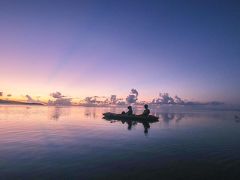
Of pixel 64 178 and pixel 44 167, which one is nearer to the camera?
pixel 64 178

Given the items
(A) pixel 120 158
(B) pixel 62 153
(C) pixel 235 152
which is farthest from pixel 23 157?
(C) pixel 235 152

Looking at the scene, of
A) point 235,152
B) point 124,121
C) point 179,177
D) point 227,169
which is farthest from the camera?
point 124,121

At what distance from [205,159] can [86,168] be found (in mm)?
11737

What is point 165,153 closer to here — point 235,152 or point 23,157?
point 235,152

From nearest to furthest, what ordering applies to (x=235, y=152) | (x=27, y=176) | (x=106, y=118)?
(x=27, y=176) < (x=235, y=152) < (x=106, y=118)

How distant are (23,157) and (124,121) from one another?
42.3 meters

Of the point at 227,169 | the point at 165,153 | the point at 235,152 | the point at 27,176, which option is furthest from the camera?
the point at 235,152

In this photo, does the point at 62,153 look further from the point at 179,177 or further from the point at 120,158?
the point at 179,177

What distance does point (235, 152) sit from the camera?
25219 mm

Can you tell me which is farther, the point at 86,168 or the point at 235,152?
the point at 235,152

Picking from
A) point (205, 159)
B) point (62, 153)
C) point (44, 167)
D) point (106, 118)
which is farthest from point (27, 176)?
point (106, 118)

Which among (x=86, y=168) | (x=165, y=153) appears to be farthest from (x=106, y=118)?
(x=86, y=168)

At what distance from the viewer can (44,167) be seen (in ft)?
54.6

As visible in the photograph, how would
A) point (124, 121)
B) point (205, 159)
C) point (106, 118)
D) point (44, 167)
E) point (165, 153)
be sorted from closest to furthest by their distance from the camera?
point (44, 167), point (205, 159), point (165, 153), point (124, 121), point (106, 118)
